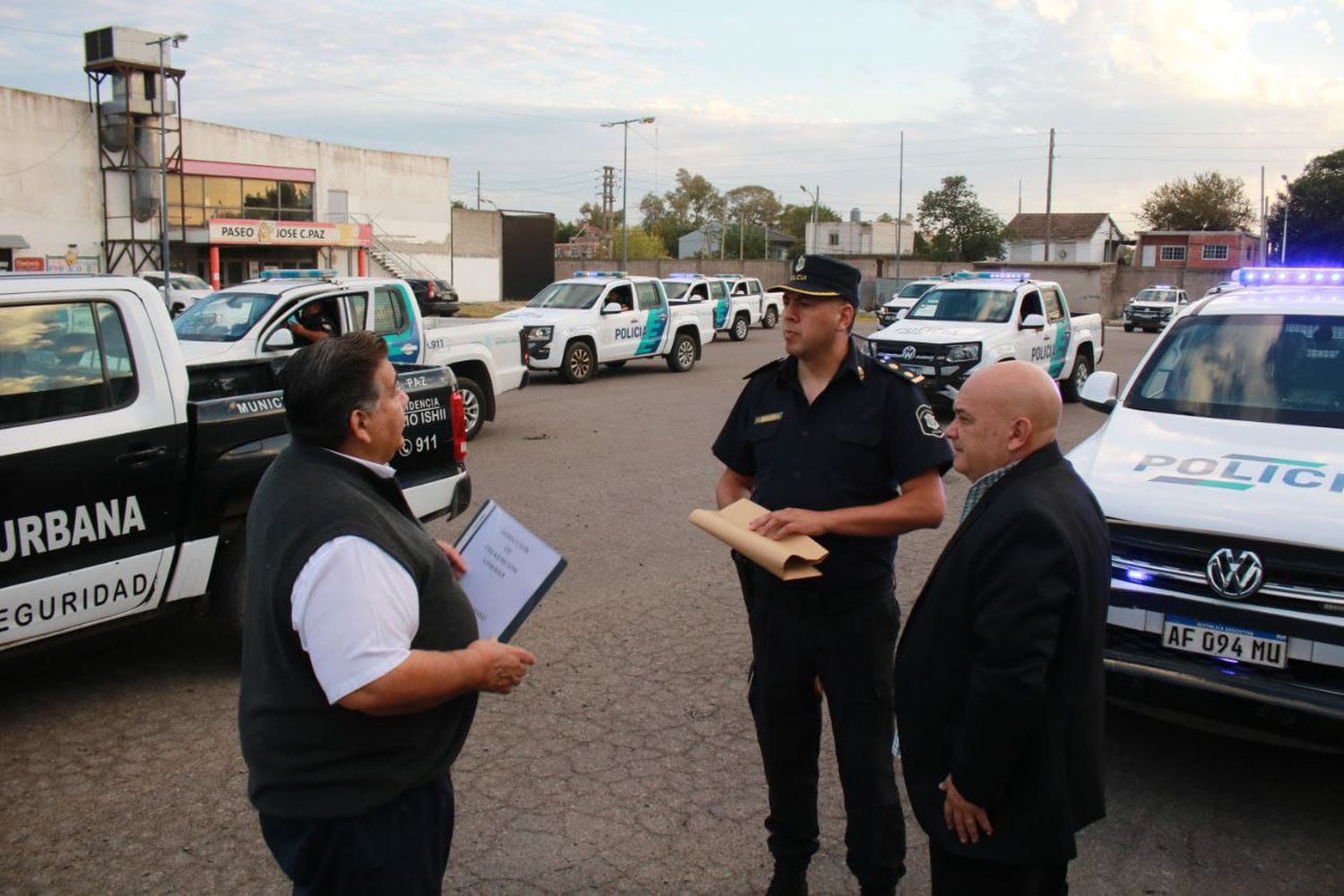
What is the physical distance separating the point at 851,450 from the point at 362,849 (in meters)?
1.82

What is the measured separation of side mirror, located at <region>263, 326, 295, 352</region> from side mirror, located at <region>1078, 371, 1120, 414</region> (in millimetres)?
7547

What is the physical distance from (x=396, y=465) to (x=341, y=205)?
53.3m

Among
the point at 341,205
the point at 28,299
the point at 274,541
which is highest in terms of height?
the point at 341,205

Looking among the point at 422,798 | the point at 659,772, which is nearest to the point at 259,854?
the point at 659,772

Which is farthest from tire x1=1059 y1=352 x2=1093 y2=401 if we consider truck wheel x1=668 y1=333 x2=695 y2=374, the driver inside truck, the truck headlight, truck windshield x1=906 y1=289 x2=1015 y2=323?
the driver inside truck

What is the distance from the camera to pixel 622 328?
19.9 metres

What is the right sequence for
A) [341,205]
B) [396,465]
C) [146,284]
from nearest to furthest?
[146,284]
[396,465]
[341,205]

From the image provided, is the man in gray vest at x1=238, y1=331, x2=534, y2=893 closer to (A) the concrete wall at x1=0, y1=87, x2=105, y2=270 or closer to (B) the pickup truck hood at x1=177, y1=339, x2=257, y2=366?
(B) the pickup truck hood at x1=177, y1=339, x2=257, y2=366

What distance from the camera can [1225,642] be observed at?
412 centimetres

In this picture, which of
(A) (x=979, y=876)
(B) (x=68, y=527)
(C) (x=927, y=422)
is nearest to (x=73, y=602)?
(B) (x=68, y=527)

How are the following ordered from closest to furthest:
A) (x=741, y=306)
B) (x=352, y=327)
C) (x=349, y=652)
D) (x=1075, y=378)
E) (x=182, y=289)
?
1. (x=349, y=652)
2. (x=352, y=327)
3. (x=1075, y=378)
4. (x=182, y=289)
5. (x=741, y=306)

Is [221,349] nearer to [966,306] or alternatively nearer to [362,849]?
[362,849]

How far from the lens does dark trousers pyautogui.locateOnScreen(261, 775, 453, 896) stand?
2186mm

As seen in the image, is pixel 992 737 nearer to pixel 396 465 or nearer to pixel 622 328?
pixel 396 465
